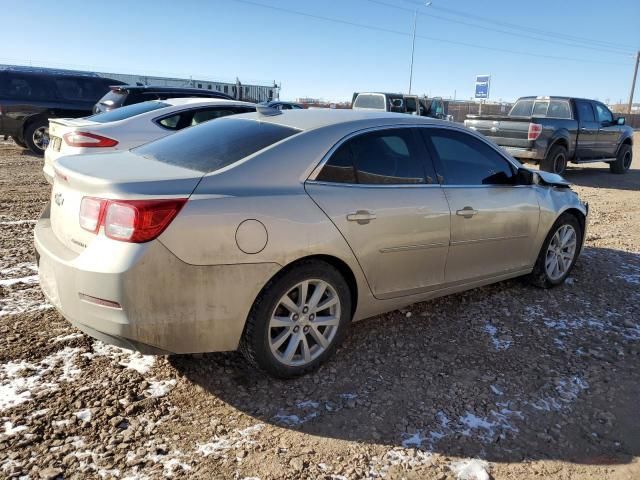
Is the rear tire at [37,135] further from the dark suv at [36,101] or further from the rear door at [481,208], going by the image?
the rear door at [481,208]

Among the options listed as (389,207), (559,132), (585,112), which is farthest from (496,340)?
(585,112)

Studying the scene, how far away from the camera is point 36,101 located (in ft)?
39.4

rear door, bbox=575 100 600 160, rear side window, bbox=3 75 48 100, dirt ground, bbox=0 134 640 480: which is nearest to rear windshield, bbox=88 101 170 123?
dirt ground, bbox=0 134 640 480

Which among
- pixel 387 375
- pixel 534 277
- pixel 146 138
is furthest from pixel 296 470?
pixel 146 138

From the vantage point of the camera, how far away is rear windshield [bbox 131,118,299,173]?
10.1ft

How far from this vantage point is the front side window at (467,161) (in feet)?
12.9

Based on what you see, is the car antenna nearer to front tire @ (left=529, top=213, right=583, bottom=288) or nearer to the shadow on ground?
the shadow on ground

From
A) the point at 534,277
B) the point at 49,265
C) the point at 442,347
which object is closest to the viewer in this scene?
the point at 49,265

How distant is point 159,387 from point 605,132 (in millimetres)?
13889

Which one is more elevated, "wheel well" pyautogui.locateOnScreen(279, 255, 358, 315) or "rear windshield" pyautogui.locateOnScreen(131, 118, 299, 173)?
"rear windshield" pyautogui.locateOnScreen(131, 118, 299, 173)

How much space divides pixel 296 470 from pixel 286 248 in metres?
1.12

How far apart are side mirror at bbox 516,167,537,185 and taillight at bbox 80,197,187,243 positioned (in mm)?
2947

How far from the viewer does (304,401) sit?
299 cm

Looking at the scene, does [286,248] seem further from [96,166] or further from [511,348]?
[511,348]
